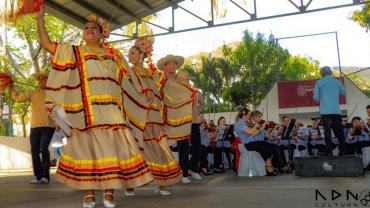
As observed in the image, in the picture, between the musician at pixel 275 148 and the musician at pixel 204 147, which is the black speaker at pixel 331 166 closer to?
the musician at pixel 275 148

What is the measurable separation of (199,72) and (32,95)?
3132 cm

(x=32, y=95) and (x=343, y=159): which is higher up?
(x=32, y=95)

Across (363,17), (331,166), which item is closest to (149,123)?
(331,166)

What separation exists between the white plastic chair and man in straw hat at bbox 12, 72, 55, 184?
11.6 ft

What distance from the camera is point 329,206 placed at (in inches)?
132

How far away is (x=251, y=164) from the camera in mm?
8492

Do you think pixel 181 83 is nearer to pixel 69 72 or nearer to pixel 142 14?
pixel 69 72

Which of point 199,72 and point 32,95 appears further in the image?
point 199,72

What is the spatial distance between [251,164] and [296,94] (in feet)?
40.8

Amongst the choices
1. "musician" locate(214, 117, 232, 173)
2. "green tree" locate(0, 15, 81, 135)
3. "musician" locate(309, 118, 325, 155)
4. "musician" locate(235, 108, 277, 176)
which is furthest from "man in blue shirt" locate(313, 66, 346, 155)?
"green tree" locate(0, 15, 81, 135)

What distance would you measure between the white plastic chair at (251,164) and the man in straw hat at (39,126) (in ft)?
11.6

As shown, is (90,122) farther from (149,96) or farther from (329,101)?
(329,101)

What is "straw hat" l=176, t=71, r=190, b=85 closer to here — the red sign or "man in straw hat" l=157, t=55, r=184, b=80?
"man in straw hat" l=157, t=55, r=184, b=80

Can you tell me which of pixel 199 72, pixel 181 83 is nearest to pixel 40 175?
pixel 181 83
